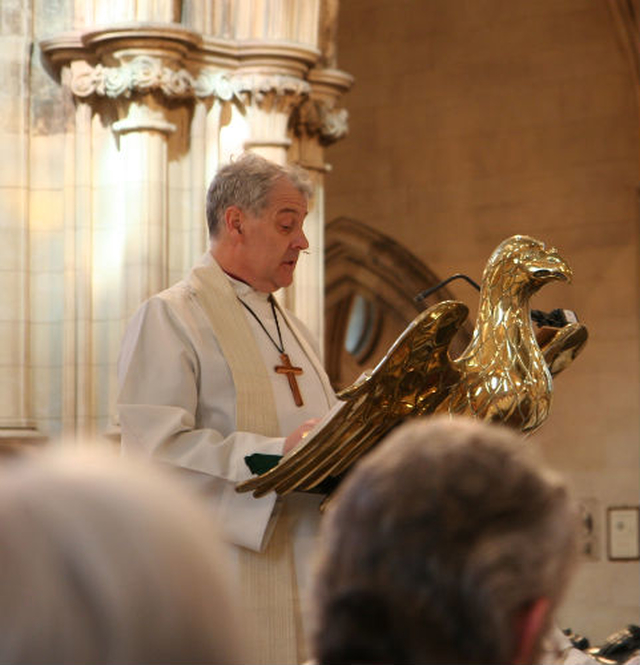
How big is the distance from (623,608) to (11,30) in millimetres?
7199

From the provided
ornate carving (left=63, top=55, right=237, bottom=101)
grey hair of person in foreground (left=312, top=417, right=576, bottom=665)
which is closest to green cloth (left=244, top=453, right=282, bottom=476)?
grey hair of person in foreground (left=312, top=417, right=576, bottom=665)

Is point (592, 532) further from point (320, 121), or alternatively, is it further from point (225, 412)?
point (225, 412)

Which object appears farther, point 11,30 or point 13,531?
point 11,30

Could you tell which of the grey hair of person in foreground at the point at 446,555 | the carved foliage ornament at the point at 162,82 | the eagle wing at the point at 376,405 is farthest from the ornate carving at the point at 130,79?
the grey hair of person in foreground at the point at 446,555

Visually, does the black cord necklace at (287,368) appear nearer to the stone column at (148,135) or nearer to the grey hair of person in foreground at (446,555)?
the grey hair of person in foreground at (446,555)

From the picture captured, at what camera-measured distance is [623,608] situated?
496 inches

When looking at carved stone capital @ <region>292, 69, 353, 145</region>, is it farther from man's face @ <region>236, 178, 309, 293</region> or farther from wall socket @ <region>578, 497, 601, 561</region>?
wall socket @ <region>578, 497, 601, 561</region>

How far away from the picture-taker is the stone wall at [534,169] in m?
12.7

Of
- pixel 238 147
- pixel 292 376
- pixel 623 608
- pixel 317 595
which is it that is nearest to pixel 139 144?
pixel 238 147

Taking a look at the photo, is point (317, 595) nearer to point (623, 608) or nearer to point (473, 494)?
point (473, 494)

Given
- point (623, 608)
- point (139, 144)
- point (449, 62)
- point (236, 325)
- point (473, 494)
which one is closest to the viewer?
point (473, 494)

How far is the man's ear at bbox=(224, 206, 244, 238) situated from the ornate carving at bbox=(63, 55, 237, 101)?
3.06 m

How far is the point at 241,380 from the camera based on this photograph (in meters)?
3.92

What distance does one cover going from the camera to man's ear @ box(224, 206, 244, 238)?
402 centimetres
